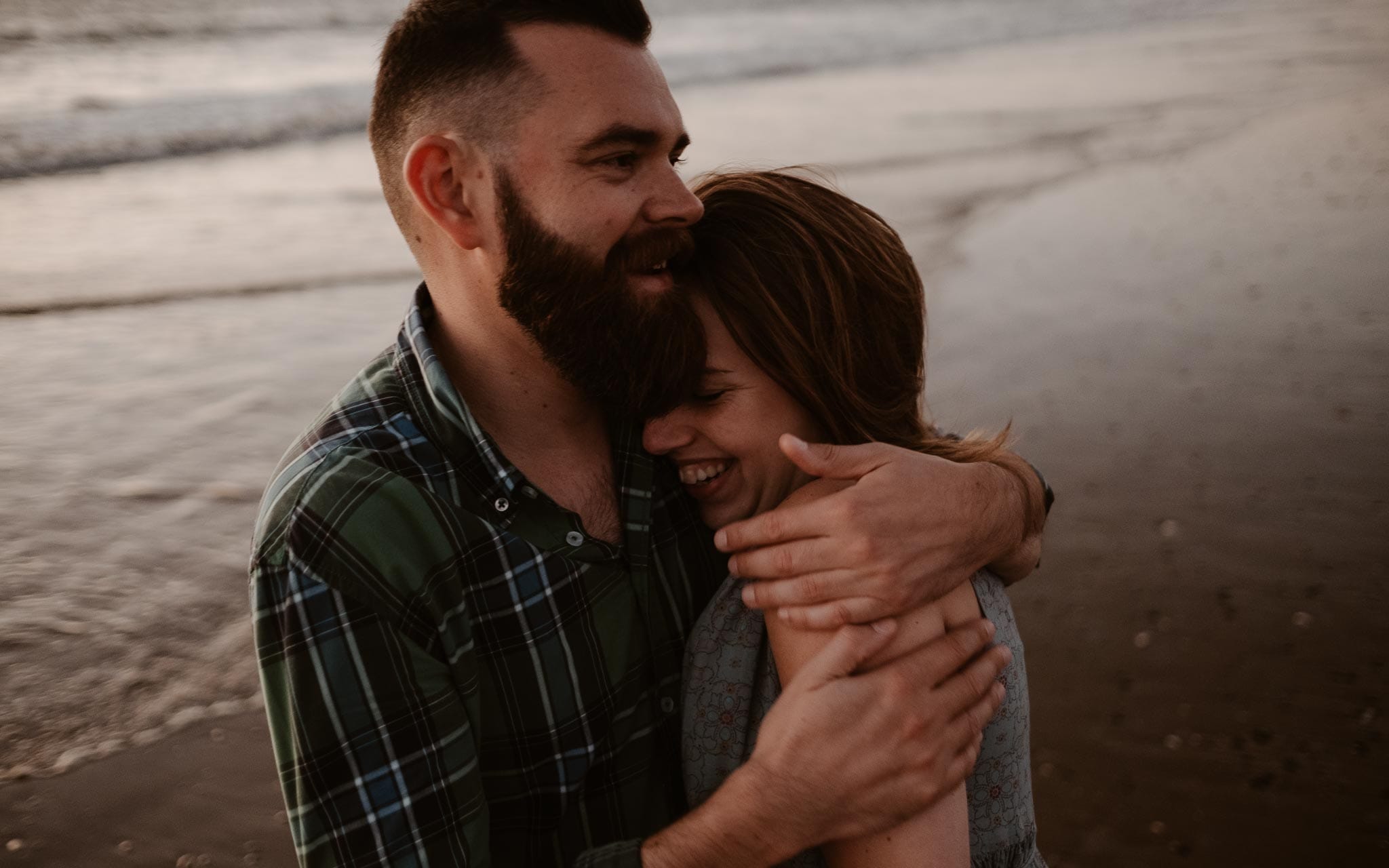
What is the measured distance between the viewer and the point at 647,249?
7.50 feet

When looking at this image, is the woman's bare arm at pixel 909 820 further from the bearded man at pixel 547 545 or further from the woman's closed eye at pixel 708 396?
the woman's closed eye at pixel 708 396

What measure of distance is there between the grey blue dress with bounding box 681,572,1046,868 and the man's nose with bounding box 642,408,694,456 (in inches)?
14.1

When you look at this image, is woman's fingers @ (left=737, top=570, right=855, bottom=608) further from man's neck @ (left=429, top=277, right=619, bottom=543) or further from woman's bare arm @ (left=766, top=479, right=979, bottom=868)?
man's neck @ (left=429, top=277, right=619, bottom=543)

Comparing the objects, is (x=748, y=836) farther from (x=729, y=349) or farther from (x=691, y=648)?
(x=729, y=349)

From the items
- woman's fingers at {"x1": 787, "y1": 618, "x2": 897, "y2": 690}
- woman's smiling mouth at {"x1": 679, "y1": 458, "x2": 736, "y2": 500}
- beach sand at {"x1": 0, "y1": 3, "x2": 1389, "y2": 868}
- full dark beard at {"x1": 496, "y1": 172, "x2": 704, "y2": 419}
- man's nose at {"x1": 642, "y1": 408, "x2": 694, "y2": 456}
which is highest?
full dark beard at {"x1": 496, "y1": 172, "x2": 704, "y2": 419}

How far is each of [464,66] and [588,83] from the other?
25 cm

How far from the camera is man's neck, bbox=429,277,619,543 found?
2318mm

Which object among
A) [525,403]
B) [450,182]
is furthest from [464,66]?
[525,403]

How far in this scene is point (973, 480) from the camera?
229 cm

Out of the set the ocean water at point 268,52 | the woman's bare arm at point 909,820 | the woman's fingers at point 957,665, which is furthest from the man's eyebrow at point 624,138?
the ocean water at point 268,52

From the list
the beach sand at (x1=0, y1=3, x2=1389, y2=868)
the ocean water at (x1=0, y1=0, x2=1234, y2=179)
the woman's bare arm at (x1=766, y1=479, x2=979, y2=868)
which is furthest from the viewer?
the ocean water at (x1=0, y1=0, x2=1234, y2=179)

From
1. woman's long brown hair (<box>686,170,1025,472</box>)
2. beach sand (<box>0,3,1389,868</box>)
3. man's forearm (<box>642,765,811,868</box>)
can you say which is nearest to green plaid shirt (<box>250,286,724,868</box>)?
man's forearm (<box>642,765,811,868</box>)

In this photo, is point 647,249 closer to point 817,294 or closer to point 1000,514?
point 817,294

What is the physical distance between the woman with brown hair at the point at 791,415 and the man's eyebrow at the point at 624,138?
7.7 inches
